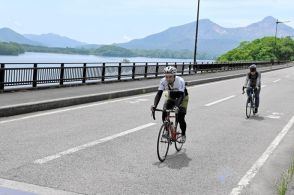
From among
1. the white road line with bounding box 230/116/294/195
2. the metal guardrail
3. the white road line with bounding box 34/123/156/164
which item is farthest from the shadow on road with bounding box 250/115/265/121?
the metal guardrail

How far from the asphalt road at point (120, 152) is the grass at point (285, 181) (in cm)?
61

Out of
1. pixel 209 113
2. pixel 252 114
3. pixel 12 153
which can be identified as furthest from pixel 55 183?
pixel 252 114

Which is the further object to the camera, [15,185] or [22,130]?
[22,130]

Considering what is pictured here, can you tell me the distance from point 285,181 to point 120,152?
2933 millimetres

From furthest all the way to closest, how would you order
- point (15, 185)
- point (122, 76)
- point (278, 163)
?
point (122, 76) < point (278, 163) < point (15, 185)

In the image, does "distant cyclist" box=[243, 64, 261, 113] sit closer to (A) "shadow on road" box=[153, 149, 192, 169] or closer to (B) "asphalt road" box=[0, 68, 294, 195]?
(B) "asphalt road" box=[0, 68, 294, 195]

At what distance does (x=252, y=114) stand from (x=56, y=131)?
758 cm

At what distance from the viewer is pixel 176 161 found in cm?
752

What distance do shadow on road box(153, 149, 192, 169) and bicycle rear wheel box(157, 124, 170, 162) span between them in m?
0.12

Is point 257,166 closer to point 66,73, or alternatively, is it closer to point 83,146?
point 83,146

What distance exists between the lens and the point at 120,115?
12617mm

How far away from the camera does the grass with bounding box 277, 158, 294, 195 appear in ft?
18.5

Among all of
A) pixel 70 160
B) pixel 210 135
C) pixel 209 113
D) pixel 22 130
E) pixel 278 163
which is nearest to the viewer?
pixel 70 160

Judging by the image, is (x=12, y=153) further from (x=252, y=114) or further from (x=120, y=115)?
(x=252, y=114)
